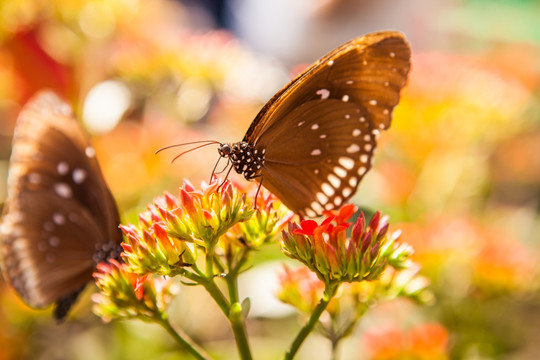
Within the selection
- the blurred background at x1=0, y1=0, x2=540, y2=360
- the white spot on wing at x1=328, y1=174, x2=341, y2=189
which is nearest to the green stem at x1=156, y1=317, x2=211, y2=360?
the white spot on wing at x1=328, y1=174, x2=341, y2=189

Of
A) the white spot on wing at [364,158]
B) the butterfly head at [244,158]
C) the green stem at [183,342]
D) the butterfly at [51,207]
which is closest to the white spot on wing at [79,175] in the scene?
the butterfly at [51,207]

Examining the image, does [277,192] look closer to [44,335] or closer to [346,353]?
[346,353]

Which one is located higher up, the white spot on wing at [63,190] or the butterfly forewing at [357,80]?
the butterfly forewing at [357,80]

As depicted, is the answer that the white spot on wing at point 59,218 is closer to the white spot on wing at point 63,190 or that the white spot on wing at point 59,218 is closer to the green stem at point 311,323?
the white spot on wing at point 63,190

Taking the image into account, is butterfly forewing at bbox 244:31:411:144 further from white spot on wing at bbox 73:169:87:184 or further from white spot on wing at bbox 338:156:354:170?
white spot on wing at bbox 73:169:87:184

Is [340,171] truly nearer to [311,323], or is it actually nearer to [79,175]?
[311,323]
